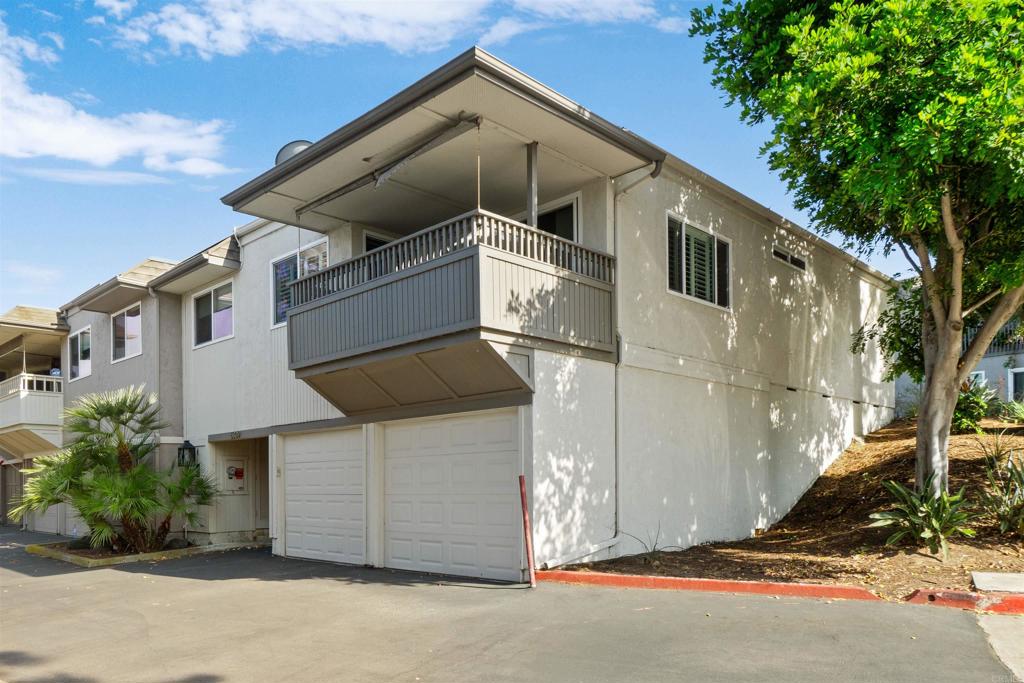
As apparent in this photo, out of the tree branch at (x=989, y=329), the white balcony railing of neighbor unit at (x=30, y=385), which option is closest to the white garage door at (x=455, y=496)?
the tree branch at (x=989, y=329)

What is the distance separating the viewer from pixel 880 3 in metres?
10.1

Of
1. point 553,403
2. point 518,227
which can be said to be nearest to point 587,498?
point 553,403

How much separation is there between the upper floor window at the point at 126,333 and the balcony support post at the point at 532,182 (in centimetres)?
1308

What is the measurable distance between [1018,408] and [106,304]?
2180 centimetres

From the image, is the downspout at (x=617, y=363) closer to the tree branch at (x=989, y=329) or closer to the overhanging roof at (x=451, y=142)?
the overhanging roof at (x=451, y=142)

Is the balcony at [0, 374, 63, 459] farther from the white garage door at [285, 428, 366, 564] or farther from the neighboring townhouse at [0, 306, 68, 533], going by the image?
the white garage door at [285, 428, 366, 564]

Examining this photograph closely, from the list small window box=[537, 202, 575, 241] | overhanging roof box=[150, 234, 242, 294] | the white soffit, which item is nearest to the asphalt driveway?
small window box=[537, 202, 575, 241]

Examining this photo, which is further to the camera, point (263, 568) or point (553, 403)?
point (263, 568)

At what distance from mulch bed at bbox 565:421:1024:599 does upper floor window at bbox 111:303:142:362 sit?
1435 cm

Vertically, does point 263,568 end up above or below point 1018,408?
below

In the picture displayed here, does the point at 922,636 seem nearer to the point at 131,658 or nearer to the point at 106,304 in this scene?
the point at 131,658

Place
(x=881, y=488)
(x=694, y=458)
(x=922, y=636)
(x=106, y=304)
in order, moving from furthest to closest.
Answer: (x=106, y=304)
(x=881, y=488)
(x=694, y=458)
(x=922, y=636)

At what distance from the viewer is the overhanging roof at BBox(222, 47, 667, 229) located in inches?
420

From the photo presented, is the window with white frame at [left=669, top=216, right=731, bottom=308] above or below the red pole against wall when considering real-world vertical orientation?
above
